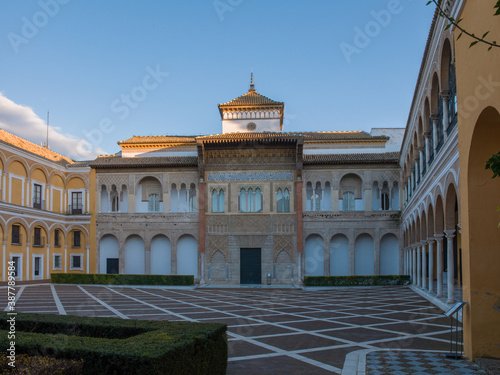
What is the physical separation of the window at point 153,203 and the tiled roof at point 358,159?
11.4 meters

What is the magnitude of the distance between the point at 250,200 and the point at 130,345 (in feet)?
93.2

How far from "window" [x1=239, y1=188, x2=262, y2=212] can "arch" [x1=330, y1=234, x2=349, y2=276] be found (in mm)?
5962

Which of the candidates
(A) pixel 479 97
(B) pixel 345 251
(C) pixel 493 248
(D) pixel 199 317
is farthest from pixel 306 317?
(B) pixel 345 251

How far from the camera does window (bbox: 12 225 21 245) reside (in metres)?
30.8

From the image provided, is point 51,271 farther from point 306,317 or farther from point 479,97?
point 479,97

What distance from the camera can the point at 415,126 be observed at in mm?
22719

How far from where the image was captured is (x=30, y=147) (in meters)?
33.9

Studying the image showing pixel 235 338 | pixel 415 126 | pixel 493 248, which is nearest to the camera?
pixel 493 248

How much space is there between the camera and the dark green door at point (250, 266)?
33.8m

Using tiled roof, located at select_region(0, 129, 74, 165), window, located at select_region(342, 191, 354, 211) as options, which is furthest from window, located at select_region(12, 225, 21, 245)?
window, located at select_region(342, 191, 354, 211)

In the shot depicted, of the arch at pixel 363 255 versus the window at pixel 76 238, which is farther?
the window at pixel 76 238

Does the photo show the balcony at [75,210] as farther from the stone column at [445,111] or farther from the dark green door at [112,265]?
→ the stone column at [445,111]

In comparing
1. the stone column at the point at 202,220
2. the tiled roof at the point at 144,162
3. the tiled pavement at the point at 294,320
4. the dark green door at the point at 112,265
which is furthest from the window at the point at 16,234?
the stone column at the point at 202,220

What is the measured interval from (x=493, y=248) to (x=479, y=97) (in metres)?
2.73
